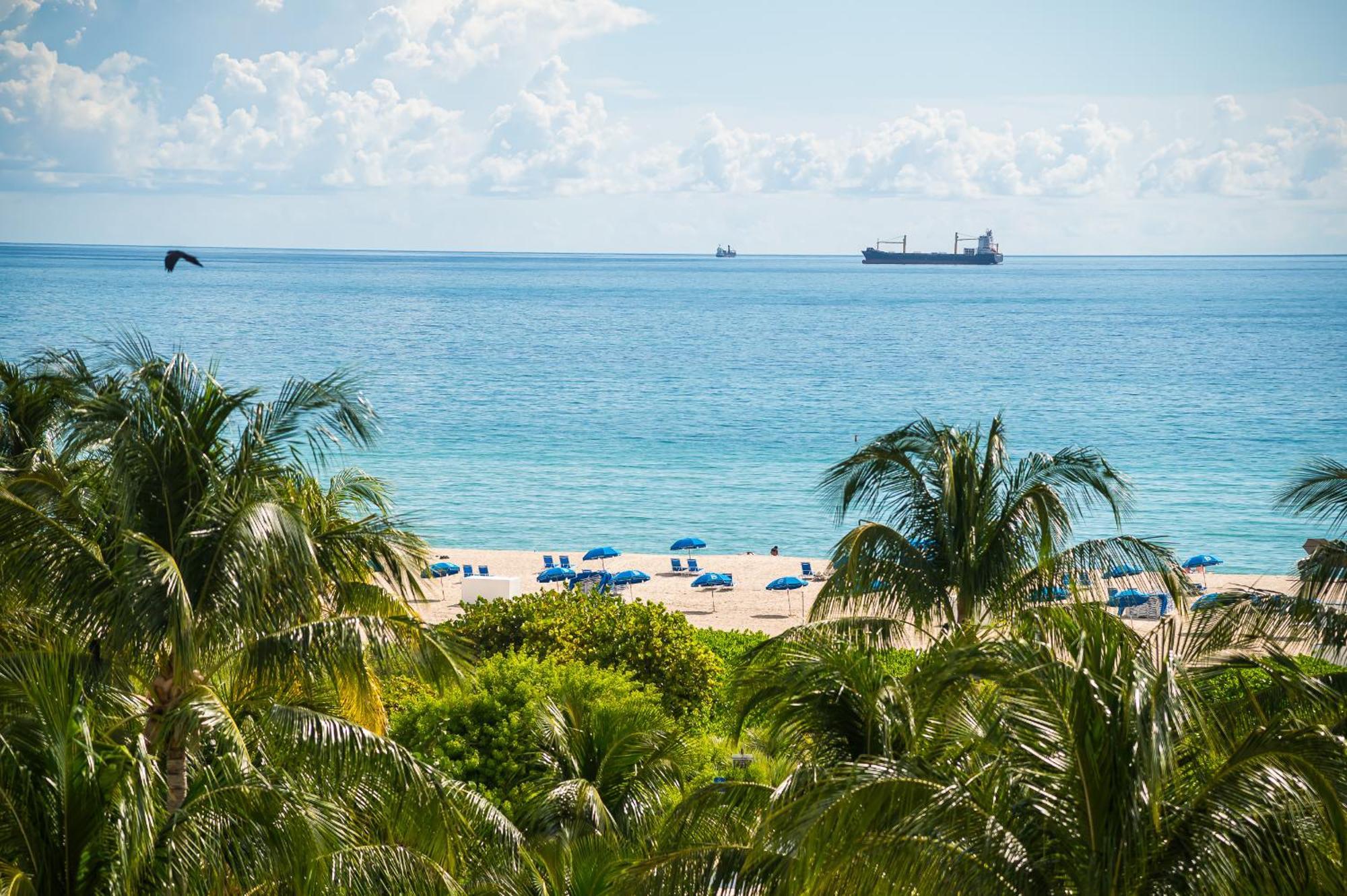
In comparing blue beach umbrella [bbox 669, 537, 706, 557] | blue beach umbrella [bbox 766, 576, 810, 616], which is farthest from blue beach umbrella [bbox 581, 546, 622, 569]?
blue beach umbrella [bbox 766, 576, 810, 616]

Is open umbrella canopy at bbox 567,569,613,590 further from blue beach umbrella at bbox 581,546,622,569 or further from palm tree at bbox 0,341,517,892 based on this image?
palm tree at bbox 0,341,517,892

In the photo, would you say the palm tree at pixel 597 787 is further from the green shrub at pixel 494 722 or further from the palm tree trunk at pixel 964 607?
the palm tree trunk at pixel 964 607

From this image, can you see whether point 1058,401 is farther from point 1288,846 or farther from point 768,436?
point 1288,846

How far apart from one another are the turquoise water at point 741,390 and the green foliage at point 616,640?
5.12m

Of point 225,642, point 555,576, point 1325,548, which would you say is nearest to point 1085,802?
point 225,642

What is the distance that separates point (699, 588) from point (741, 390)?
49.6m

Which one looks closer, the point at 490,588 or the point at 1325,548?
the point at 1325,548

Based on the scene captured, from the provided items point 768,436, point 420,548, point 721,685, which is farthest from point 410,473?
point 420,548

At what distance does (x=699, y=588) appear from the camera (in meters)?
35.9

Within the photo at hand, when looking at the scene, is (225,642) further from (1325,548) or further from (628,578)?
(628,578)

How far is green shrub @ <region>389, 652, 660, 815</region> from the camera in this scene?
13.5 metres

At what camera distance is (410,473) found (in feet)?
195

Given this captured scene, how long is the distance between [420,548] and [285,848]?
3809 millimetres

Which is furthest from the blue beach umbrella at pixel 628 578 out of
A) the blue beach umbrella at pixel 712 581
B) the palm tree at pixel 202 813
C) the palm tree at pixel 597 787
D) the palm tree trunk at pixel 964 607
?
the palm tree at pixel 202 813
